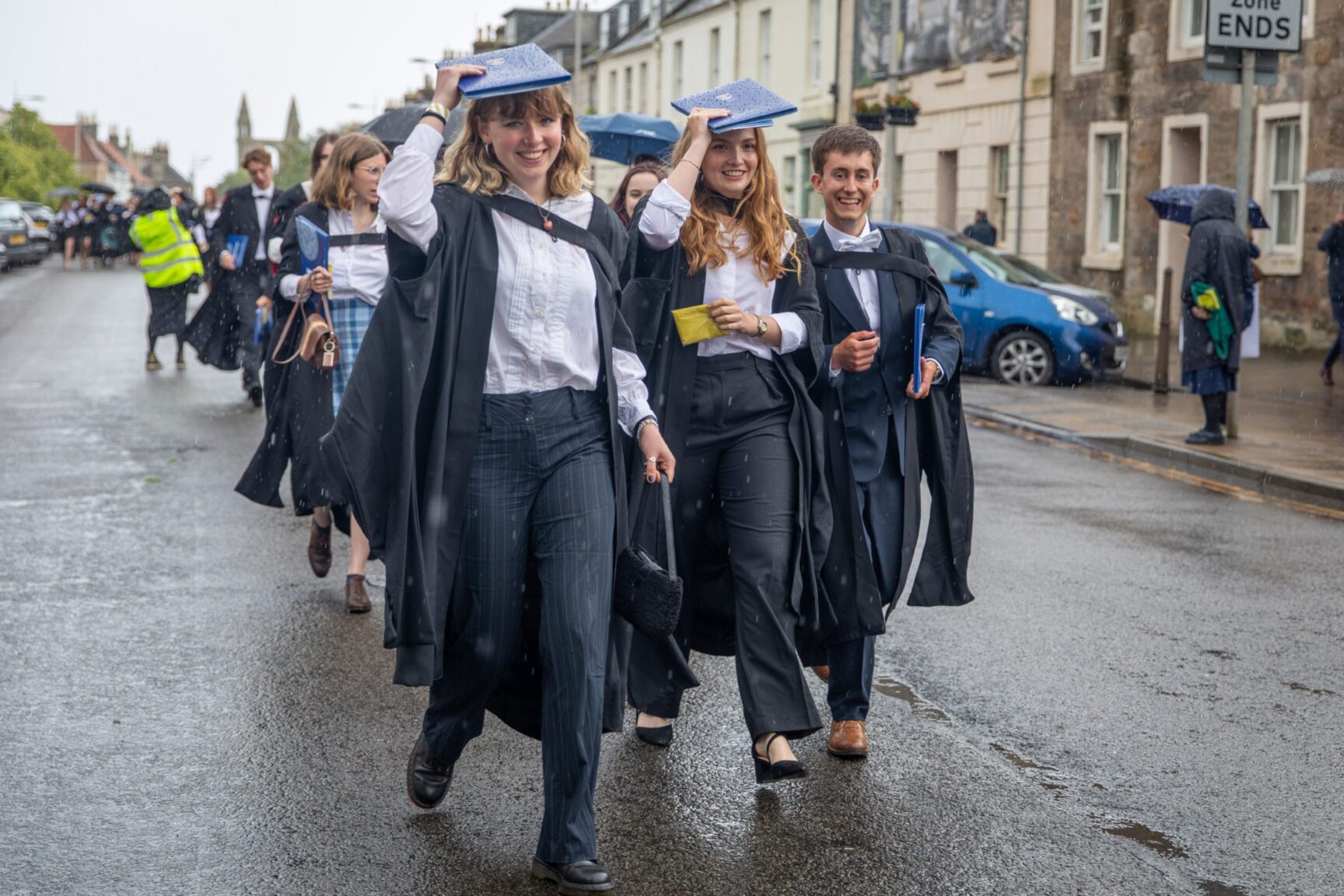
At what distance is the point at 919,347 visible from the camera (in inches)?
199

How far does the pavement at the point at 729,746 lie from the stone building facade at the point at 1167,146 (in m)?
13.4

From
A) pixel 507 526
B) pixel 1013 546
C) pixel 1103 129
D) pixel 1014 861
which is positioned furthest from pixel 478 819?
pixel 1103 129

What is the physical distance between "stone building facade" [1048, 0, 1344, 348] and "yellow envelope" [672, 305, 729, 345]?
1798 cm

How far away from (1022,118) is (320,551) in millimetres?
22205

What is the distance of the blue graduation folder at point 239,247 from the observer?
13797 mm

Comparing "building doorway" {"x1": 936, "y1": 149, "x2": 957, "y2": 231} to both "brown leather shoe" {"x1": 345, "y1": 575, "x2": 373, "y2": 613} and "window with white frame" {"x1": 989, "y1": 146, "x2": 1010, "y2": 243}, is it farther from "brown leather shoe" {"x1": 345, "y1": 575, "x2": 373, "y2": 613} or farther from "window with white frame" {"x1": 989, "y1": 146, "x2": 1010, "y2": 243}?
"brown leather shoe" {"x1": 345, "y1": 575, "x2": 373, "y2": 613}

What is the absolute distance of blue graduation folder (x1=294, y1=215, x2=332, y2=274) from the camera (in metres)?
7.04

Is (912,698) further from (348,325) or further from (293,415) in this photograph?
(293,415)

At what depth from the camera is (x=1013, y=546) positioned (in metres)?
8.47

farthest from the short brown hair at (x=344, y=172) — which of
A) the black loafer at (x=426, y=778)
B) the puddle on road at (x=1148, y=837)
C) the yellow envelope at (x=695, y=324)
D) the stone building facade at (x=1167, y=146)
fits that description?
the stone building facade at (x=1167, y=146)

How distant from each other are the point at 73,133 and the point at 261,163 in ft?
460

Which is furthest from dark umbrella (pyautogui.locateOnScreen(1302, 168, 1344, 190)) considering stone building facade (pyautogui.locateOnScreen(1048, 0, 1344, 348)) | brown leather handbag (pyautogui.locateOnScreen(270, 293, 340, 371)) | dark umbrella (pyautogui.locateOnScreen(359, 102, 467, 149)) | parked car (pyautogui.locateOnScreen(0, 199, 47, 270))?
parked car (pyautogui.locateOnScreen(0, 199, 47, 270))

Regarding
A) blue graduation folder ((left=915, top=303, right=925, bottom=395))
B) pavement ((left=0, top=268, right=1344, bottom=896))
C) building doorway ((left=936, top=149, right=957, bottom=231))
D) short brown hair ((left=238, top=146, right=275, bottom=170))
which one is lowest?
pavement ((left=0, top=268, right=1344, bottom=896))

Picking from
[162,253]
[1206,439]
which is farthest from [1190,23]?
[162,253]
